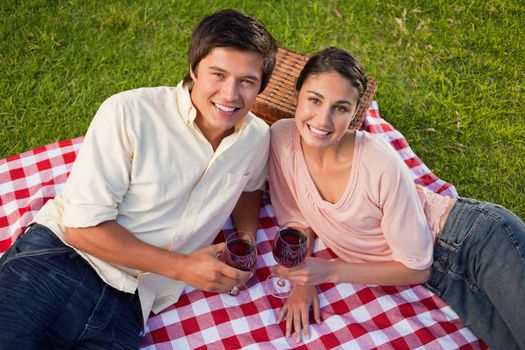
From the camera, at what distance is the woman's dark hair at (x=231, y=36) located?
9.05ft

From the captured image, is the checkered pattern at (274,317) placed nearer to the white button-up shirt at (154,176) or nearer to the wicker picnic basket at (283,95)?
the white button-up shirt at (154,176)

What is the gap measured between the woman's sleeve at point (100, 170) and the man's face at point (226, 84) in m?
0.43

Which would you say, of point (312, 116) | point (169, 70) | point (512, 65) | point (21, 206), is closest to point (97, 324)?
point (21, 206)

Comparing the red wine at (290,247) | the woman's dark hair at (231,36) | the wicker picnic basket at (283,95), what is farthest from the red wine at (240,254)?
the wicker picnic basket at (283,95)

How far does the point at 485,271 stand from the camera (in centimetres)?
320

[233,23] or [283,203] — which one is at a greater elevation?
[233,23]

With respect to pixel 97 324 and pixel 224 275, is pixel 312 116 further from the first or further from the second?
pixel 97 324

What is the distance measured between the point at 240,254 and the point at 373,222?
2.67 feet

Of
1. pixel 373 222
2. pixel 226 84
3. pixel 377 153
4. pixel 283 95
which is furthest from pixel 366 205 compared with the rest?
pixel 283 95

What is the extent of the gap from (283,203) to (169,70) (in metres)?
2.29

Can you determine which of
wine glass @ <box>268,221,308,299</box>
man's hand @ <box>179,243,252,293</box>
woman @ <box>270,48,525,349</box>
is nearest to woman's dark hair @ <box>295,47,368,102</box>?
woman @ <box>270,48,525,349</box>

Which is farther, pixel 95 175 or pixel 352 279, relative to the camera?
pixel 352 279

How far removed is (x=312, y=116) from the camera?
116 inches

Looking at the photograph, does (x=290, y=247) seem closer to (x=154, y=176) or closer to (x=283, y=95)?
(x=154, y=176)
